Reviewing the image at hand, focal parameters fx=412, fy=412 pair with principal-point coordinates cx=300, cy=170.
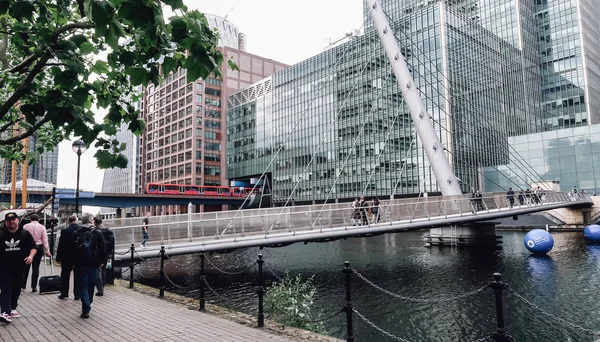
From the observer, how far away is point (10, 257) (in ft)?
23.3

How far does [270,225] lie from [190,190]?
50.5m

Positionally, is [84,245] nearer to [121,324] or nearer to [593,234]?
[121,324]

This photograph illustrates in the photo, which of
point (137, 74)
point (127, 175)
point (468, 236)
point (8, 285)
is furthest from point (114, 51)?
point (127, 175)

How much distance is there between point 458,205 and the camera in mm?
25016

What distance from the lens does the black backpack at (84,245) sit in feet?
25.3

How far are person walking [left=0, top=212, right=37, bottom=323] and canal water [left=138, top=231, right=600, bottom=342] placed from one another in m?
4.50

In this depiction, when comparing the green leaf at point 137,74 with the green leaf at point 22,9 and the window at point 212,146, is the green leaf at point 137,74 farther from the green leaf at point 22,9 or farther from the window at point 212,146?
the window at point 212,146

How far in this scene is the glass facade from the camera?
53000 millimetres

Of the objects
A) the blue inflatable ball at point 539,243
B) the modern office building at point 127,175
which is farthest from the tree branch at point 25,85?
the modern office building at point 127,175

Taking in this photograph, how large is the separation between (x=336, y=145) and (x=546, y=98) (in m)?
46.2

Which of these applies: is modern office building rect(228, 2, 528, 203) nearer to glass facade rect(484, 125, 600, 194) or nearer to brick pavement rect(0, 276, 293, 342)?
glass facade rect(484, 125, 600, 194)

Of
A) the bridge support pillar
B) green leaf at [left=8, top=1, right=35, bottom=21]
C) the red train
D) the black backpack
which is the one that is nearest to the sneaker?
the black backpack

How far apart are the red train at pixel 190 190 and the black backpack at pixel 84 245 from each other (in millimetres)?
56457

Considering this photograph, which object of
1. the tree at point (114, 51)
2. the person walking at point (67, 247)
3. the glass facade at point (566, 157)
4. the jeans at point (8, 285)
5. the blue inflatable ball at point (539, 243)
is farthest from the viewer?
the glass facade at point (566, 157)
